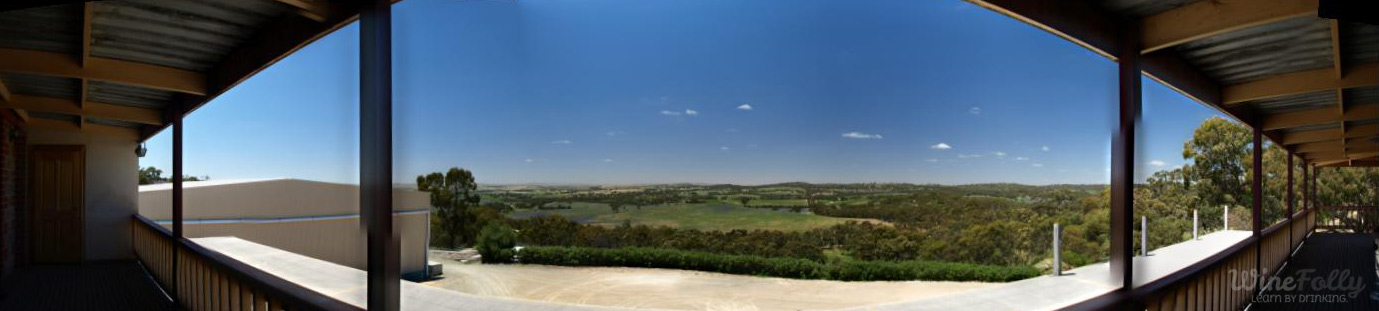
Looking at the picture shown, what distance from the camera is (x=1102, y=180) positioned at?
25.7 meters

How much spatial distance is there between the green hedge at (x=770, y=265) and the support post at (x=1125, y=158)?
1966 cm

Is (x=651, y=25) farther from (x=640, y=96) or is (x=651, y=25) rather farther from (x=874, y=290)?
(x=874, y=290)

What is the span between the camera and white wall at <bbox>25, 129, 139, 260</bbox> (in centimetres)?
740

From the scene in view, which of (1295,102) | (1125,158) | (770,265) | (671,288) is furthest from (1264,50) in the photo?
(770,265)

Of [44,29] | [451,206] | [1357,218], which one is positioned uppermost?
[44,29]

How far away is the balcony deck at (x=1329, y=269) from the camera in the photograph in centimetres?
494

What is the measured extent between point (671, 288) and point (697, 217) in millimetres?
7140

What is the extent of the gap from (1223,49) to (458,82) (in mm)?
25887

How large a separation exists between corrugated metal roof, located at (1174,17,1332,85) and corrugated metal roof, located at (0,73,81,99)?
25.4ft

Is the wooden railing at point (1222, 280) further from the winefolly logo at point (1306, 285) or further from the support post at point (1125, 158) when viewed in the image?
the support post at point (1125, 158)

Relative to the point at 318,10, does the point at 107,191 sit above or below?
below

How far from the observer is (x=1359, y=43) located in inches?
128

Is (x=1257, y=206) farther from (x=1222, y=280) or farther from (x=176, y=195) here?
(x=176, y=195)

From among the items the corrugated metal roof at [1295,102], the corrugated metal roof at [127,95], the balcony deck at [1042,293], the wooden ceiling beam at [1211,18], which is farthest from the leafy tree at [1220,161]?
the corrugated metal roof at [127,95]
